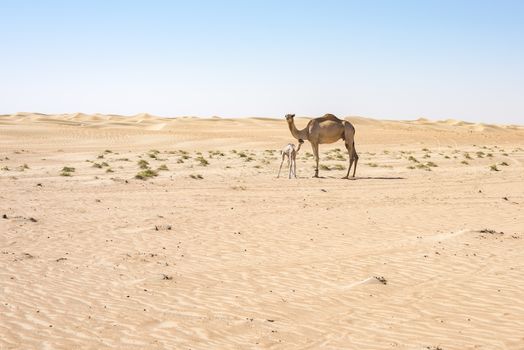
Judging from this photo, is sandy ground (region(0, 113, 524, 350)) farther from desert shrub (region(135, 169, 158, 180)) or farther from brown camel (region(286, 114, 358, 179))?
brown camel (region(286, 114, 358, 179))

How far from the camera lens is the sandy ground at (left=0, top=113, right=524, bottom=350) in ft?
21.3

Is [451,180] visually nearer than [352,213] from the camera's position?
No

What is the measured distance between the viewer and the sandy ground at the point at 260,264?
Answer: 6484 mm

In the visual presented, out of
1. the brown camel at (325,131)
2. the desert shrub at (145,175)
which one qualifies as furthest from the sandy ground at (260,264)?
the brown camel at (325,131)

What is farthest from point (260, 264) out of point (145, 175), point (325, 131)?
point (145, 175)

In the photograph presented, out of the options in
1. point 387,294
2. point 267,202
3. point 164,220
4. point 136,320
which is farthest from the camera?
point 267,202

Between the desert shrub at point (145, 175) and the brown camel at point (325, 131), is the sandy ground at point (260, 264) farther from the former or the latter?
the brown camel at point (325, 131)

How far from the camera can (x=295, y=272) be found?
9.02 metres

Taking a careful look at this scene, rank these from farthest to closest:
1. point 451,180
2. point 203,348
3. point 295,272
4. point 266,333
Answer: point 451,180
point 295,272
point 266,333
point 203,348

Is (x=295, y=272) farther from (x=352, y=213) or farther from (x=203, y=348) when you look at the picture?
(x=352, y=213)

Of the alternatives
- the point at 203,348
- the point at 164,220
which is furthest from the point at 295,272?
the point at 164,220

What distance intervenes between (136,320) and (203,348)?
1.14 m

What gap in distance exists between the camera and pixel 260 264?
31.4ft

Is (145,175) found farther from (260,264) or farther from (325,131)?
(260,264)
